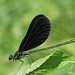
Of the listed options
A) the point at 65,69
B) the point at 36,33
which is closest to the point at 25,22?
the point at 36,33

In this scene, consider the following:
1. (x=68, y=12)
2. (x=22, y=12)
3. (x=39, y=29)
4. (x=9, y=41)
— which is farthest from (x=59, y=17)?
(x=39, y=29)

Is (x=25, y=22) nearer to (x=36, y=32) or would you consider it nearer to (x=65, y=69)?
(x=36, y=32)

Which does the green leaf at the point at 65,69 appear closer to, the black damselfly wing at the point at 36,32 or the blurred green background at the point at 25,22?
the black damselfly wing at the point at 36,32

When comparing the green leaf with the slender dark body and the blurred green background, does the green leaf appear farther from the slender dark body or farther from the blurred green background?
the blurred green background

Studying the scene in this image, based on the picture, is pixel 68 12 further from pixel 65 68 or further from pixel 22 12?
pixel 65 68

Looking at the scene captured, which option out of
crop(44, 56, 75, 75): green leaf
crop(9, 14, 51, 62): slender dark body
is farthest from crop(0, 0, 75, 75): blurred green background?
crop(44, 56, 75, 75): green leaf

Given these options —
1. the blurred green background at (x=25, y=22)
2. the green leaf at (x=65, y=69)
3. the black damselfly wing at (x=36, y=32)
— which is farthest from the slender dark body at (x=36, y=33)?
the blurred green background at (x=25, y=22)
